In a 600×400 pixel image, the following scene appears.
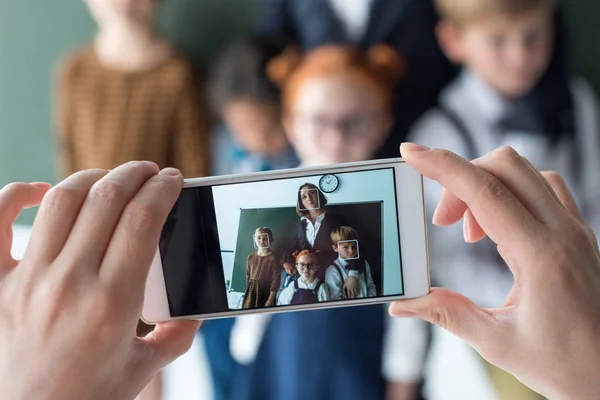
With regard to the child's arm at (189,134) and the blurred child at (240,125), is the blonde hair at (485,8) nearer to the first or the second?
the blurred child at (240,125)

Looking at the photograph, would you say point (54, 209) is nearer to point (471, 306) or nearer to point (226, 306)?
point (226, 306)

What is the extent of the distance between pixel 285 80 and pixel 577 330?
2.40 feet

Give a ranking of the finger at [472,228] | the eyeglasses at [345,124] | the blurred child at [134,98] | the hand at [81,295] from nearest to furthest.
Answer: the hand at [81,295], the finger at [472,228], the eyeglasses at [345,124], the blurred child at [134,98]

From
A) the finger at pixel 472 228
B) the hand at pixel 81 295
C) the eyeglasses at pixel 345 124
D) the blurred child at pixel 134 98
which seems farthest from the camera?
the blurred child at pixel 134 98

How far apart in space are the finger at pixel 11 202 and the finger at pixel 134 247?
0.10 m

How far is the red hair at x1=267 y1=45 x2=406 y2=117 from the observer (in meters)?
1.00

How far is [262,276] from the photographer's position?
21.0 inches

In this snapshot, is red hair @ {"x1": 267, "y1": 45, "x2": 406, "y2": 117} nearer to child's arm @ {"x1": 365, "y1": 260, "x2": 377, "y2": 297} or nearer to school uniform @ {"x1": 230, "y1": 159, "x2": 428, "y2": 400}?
school uniform @ {"x1": 230, "y1": 159, "x2": 428, "y2": 400}

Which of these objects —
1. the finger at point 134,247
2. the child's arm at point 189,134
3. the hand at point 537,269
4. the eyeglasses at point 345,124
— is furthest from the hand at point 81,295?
the child's arm at point 189,134

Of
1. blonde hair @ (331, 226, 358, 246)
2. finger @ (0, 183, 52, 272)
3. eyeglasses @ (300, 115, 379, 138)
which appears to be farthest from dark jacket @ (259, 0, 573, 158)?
finger @ (0, 183, 52, 272)

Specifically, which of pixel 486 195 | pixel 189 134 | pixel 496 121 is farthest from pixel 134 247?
pixel 496 121

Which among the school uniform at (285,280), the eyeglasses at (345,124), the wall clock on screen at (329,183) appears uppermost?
the eyeglasses at (345,124)

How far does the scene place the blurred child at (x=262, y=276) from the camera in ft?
1.75

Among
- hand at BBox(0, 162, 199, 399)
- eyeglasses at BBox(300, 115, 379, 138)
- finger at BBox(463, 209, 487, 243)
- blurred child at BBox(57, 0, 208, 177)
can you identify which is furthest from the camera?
blurred child at BBox(57, 0, 208, 177)
